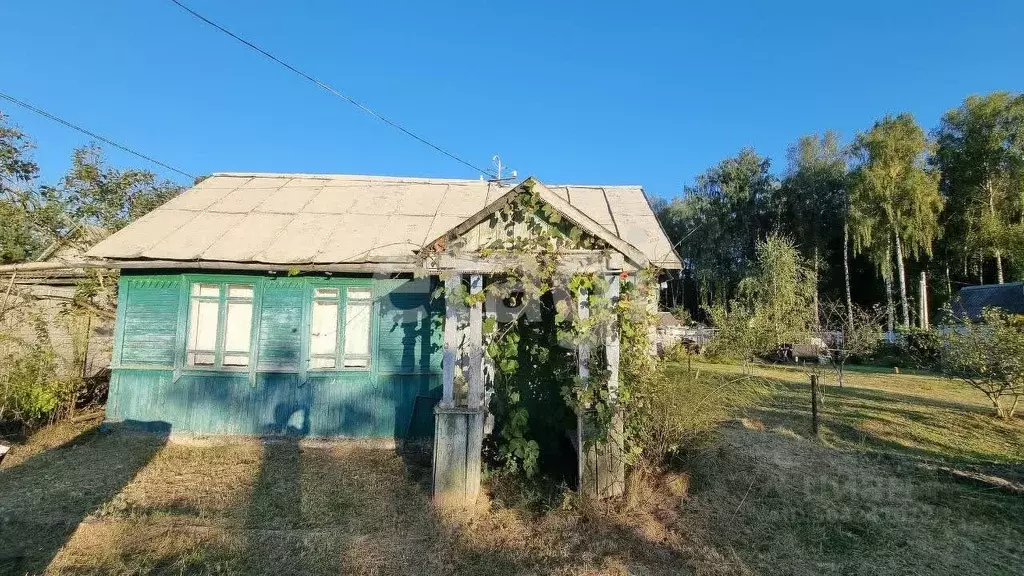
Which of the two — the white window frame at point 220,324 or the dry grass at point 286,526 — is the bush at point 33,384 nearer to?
the dry grass at point 286,526

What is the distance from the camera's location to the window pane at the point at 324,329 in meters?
7.03

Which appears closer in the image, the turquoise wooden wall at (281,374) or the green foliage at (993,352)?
the turquoise wooden wall at (281,374)

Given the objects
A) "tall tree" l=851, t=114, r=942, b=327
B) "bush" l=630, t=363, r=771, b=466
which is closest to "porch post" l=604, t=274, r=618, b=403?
"bush" l=630, t=363, r=771, b=466

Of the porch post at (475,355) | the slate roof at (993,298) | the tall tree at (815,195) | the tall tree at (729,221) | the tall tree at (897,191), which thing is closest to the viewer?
the porch post at (475,355)

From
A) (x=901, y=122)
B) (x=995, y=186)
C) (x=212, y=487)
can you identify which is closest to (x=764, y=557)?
(x=212, y=487)

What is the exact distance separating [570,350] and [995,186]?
3704cm

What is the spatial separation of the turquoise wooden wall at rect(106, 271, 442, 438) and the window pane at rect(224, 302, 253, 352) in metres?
0.20

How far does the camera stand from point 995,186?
2883 centimetres

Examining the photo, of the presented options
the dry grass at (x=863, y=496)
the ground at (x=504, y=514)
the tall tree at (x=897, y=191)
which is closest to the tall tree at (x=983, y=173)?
the tall tree at (x=897, y=191)

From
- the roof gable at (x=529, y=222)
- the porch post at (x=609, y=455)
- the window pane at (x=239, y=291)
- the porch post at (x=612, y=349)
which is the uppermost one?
the roof gable at (x=529, y=222)

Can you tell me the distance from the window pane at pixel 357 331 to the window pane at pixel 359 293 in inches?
5.0

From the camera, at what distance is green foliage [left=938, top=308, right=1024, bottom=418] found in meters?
7.56

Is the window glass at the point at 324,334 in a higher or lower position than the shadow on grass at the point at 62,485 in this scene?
higher

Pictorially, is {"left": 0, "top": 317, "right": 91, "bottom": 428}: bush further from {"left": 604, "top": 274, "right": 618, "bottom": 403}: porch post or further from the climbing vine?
{"left": 604, "top": 274, "right": 618, "bottom": 403}: porch post
